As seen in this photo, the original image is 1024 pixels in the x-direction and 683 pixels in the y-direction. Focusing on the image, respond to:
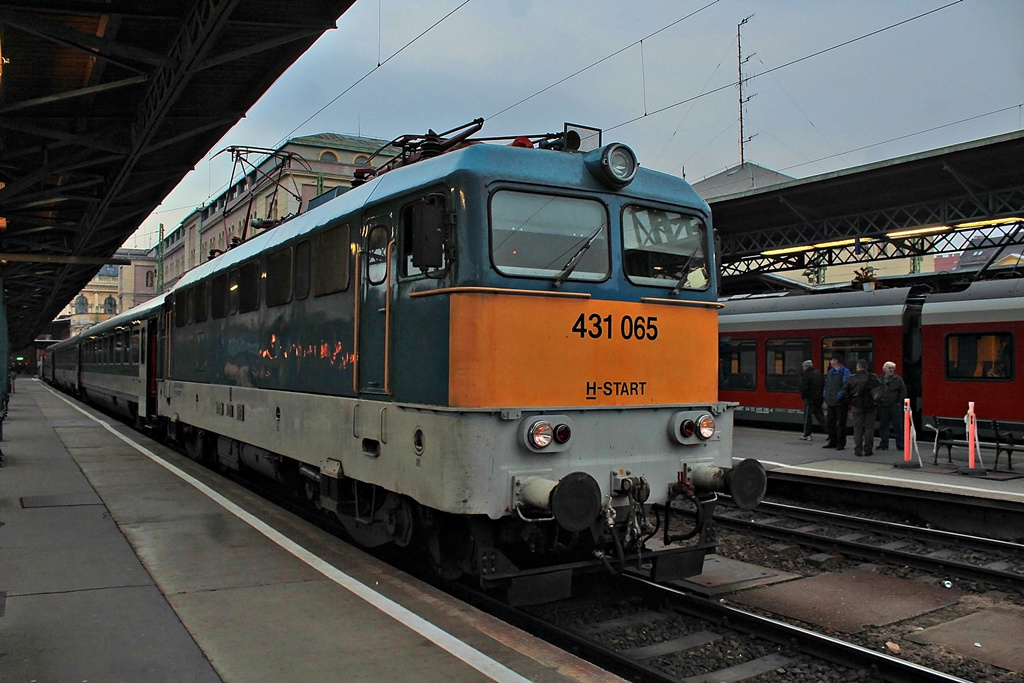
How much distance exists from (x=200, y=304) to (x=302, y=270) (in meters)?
5.05

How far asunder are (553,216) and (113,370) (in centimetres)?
2060

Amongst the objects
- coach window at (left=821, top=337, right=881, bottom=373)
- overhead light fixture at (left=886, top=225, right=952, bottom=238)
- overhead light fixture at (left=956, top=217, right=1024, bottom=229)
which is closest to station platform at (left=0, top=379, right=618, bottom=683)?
coach window at (left=821, top=337, right=881, bottom=373)

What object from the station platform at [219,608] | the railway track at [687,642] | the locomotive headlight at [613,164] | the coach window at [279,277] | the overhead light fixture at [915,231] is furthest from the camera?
the overhead light fixture at [915,231]

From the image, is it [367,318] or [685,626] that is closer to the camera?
[685,626]

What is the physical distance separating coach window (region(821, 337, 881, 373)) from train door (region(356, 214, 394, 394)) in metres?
13.9

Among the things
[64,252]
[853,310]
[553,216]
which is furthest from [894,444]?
[64,252]

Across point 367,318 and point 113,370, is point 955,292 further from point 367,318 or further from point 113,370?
point 113,370

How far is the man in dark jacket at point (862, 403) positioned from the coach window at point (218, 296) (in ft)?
33.3

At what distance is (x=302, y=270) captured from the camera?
8148 millimetres

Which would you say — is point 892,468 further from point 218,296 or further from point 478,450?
point 218,296

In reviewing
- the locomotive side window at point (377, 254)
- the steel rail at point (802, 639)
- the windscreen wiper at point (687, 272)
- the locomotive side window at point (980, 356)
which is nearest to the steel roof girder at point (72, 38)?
the locomotive side window at point (377, 254)

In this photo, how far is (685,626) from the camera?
6.19 metres

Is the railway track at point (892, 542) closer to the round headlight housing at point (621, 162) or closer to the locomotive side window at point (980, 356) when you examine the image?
the round headlight housing at point (621, 162)

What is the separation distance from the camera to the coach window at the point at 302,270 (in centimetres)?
805
